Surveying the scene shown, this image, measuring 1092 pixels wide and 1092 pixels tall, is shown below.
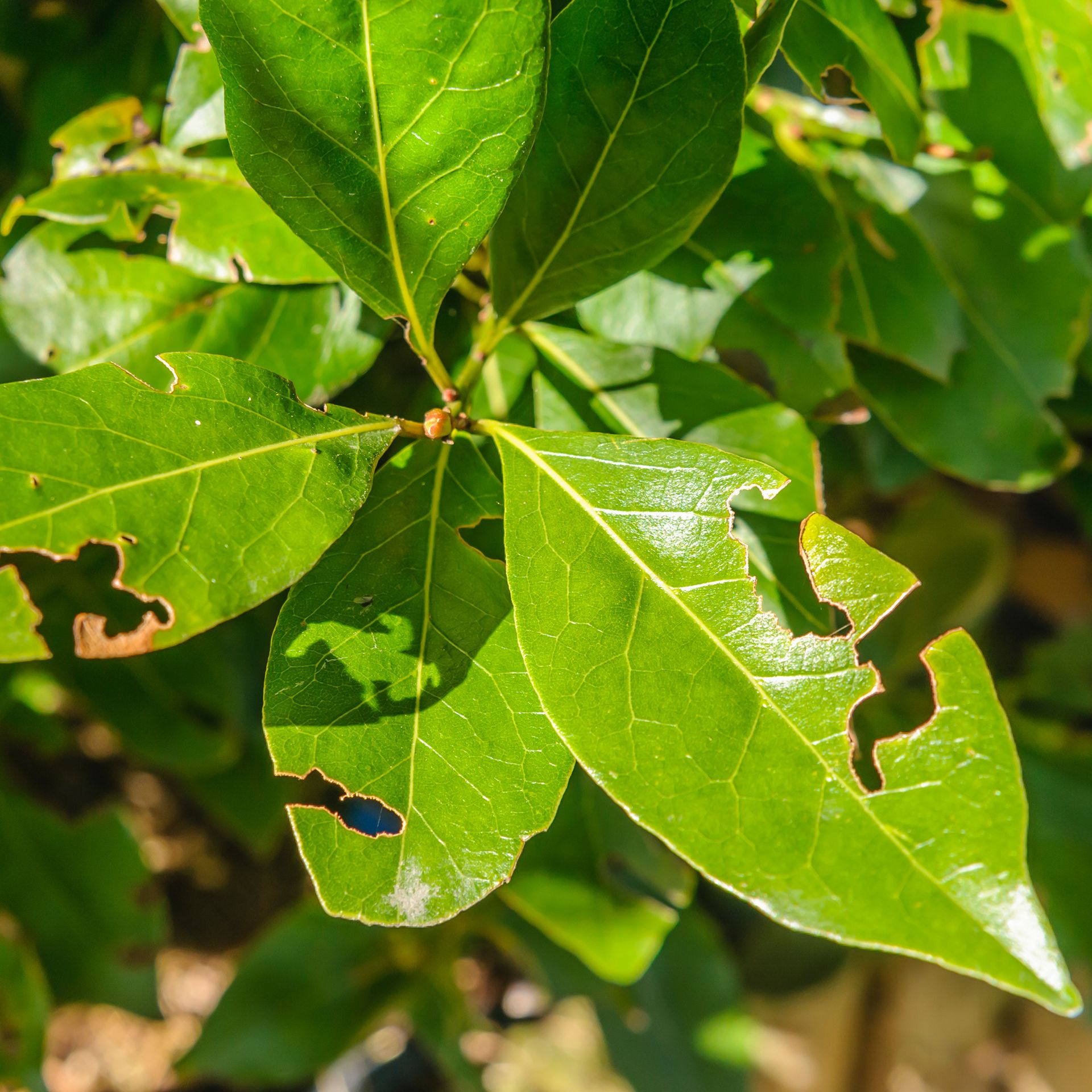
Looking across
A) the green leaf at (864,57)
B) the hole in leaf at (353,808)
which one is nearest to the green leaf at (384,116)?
the green leaf at (864,57)

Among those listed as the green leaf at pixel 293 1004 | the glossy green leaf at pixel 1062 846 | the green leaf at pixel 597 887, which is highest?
the green leaf at pixel 597 887

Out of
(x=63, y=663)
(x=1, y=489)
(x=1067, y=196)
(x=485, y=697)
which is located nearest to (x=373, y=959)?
(x=63, y=663)

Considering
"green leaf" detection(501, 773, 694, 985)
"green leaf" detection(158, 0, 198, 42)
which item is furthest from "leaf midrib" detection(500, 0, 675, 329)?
"green leaf" detection(501, 773, 694, 985)

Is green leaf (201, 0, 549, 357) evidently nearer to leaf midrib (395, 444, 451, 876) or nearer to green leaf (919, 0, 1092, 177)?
leaf midrib (395, 444, 451, 876)

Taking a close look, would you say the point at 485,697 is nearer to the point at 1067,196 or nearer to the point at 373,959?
the point at 1067,196

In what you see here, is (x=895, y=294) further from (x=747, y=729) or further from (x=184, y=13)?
(x=184, y=13)

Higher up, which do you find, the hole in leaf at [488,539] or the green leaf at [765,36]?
the green leaf at [765,36]

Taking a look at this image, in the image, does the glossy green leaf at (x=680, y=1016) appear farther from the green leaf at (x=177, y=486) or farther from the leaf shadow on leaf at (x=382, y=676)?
the green leaf at (x=177, y=486)
